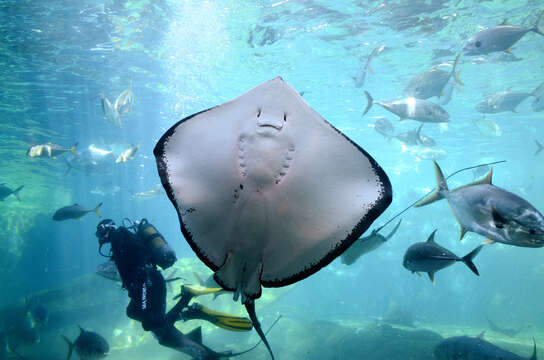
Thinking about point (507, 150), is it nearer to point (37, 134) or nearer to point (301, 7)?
point (301, 7)

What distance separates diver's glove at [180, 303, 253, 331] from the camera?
395 cm

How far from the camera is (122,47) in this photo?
1212cm

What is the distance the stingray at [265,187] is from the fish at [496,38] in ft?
18.9

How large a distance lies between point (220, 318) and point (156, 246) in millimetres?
1507

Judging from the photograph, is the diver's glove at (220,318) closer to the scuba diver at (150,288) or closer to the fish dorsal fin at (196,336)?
the scuba diver at (150,288)

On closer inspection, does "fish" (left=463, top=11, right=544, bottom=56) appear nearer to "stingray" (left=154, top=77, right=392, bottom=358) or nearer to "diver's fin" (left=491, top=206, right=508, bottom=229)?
"diver's fin" (left=491, top=206, right=508, bottom=229)

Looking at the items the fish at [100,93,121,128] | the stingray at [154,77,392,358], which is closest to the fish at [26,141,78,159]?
the fish at [100,93,121,128]

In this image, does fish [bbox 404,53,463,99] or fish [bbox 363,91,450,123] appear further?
fish [bbox 404,53,463,99]

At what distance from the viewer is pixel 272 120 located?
1961 mm

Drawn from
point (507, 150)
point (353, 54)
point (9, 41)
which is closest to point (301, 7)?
point (353, 54)

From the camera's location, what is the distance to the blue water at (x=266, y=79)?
Result: 10062 millimetres

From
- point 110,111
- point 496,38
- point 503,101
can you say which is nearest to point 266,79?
point 110,111

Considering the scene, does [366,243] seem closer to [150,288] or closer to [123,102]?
[150,288]

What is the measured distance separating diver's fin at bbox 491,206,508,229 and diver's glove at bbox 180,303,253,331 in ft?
10.4
